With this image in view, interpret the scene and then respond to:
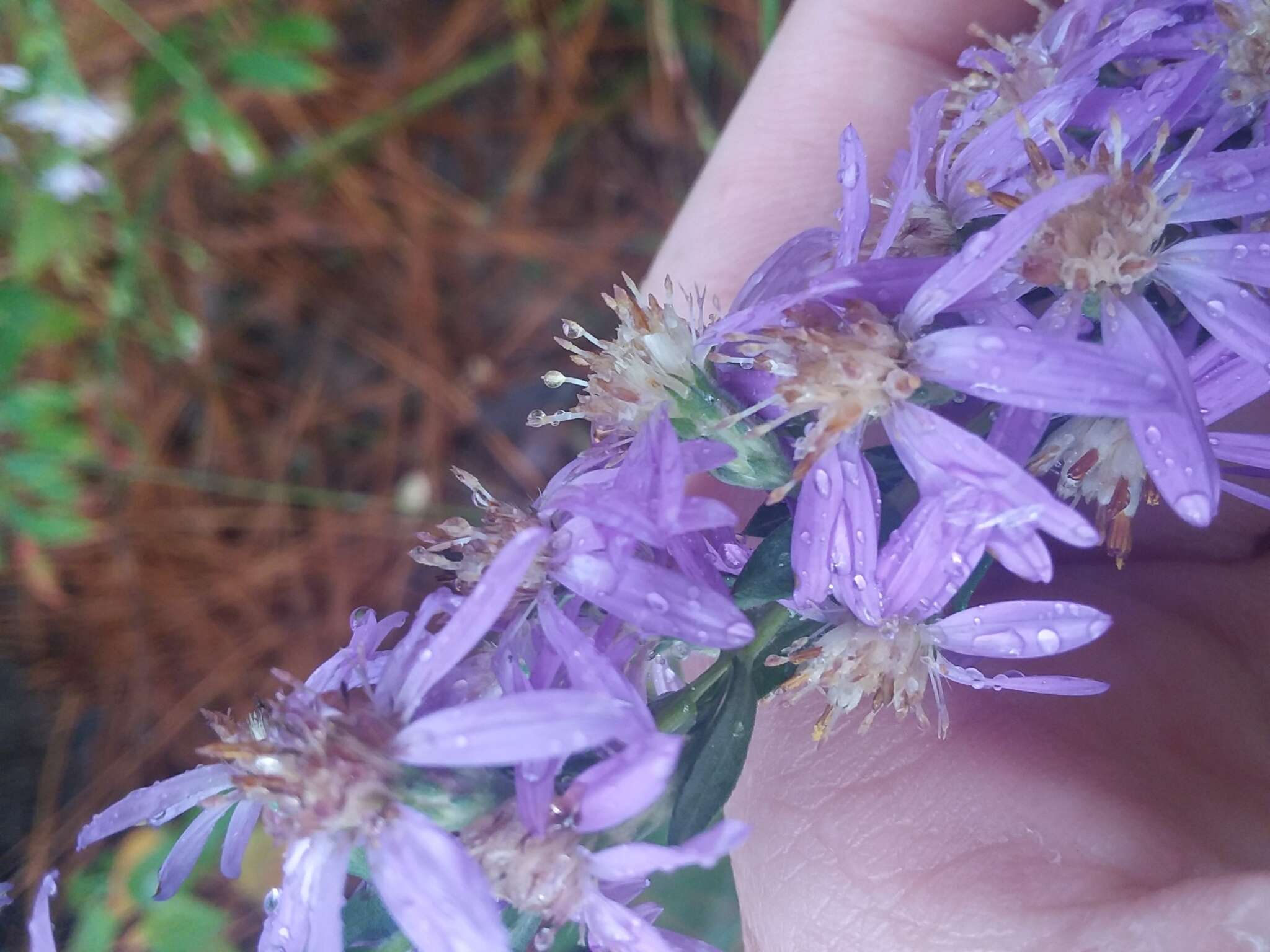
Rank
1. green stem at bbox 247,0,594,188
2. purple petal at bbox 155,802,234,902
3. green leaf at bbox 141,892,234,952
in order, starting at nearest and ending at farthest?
purple petal at bbox 155,802,234,902 < green leaf at bbox 141,892,234,952 < green stem at bbox 247,0,594,188

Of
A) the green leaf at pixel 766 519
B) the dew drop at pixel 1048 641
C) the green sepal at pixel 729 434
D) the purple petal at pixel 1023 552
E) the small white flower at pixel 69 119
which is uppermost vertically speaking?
the purple petal at pixel 1023 552

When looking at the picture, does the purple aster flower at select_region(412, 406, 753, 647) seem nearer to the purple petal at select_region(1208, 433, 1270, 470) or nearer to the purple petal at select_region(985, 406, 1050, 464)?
the purple petal at select_region(985, 406, 1050, 464)

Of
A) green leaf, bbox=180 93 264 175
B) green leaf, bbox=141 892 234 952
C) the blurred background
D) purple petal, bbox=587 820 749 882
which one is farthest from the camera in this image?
the blurred background

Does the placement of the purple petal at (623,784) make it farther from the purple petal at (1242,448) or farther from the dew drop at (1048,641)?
the purple petal at (1242,448)

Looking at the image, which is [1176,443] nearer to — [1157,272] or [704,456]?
[1157,272]

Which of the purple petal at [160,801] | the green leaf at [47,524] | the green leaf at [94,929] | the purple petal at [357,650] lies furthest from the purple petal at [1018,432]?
the green leaf at [47,524]

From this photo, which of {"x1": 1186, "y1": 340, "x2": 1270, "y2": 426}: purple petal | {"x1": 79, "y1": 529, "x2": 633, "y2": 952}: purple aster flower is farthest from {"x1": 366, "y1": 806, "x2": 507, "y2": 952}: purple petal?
{"x1": 1186, "y1": 340, "x2": 1270, "y2": 426}: purple petal

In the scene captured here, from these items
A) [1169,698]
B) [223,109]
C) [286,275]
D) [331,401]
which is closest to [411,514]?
[331,401]
